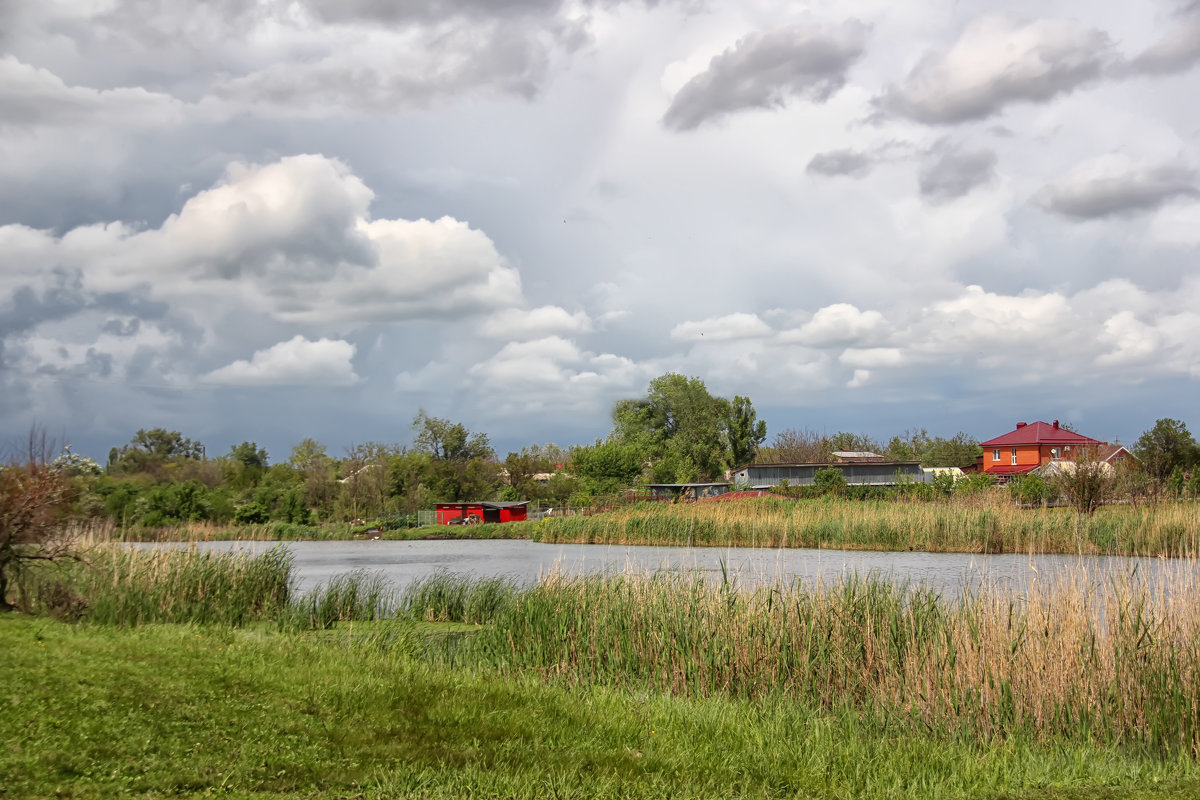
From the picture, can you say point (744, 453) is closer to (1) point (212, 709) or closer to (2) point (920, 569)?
(2) point (920, 569)

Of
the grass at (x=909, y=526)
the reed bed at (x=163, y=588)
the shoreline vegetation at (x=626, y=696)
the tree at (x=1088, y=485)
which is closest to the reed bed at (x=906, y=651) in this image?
the shoreline vegetation at (x=626, y=696)

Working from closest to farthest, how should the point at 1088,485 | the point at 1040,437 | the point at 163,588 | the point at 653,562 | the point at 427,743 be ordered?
1. the point at 427,743
2. the point at 163,588
3. the point at 653,562
4. the point at 1088,485
5. the point at 1040,437

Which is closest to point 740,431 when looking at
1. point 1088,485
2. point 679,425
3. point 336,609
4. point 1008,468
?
point 679,425

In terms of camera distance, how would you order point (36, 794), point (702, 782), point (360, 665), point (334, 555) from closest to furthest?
1. point (36, 794)
2. point (702, 782)
3. point (360, 665)
4. point (334, 555)

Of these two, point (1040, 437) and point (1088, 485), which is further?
point (1040, 437)

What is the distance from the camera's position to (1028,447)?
76.8m

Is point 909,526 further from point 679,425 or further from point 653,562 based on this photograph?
point 679,425

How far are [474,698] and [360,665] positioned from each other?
2069 millimetres

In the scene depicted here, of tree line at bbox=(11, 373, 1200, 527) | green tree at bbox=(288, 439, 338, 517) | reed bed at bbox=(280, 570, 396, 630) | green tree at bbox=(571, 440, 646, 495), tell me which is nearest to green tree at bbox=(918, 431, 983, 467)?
tree line at bbox=(11, 373, 1200, 527)

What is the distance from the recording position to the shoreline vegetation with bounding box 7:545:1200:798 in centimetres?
709

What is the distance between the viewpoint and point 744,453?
322ft

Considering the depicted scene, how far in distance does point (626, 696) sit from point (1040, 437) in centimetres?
7485

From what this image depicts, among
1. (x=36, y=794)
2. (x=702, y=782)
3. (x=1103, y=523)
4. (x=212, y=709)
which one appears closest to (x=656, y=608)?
(x=702, y=782)

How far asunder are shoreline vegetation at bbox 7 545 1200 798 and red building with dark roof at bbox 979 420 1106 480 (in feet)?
220
